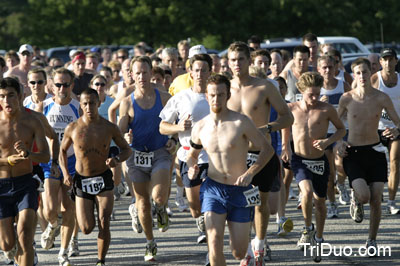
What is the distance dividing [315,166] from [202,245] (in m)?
1.60

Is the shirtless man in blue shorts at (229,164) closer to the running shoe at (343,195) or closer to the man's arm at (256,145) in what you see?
the man's arm at (256,145)

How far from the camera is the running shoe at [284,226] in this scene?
10453 millimetres

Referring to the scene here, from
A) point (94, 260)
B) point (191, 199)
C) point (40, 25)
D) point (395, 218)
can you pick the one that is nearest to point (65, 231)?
point (94, 260)

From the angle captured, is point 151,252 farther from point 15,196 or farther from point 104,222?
point 15,196

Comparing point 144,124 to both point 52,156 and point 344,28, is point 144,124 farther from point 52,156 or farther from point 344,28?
point 344,28

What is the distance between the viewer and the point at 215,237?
773cm

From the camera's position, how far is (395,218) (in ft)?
39.3

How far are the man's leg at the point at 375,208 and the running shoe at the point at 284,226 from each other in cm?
103

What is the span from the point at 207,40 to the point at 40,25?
27.0ft

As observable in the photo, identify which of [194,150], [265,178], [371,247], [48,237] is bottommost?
[371,247]

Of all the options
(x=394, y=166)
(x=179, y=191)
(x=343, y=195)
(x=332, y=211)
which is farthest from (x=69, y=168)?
(x=343, y=195)

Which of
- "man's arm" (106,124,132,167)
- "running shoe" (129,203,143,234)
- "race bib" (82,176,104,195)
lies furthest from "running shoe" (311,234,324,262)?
"race bib" (82,176,104,195)

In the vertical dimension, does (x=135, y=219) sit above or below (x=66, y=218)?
below

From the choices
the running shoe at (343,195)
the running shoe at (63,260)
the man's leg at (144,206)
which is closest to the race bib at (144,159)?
the man's leg at (144,206)
